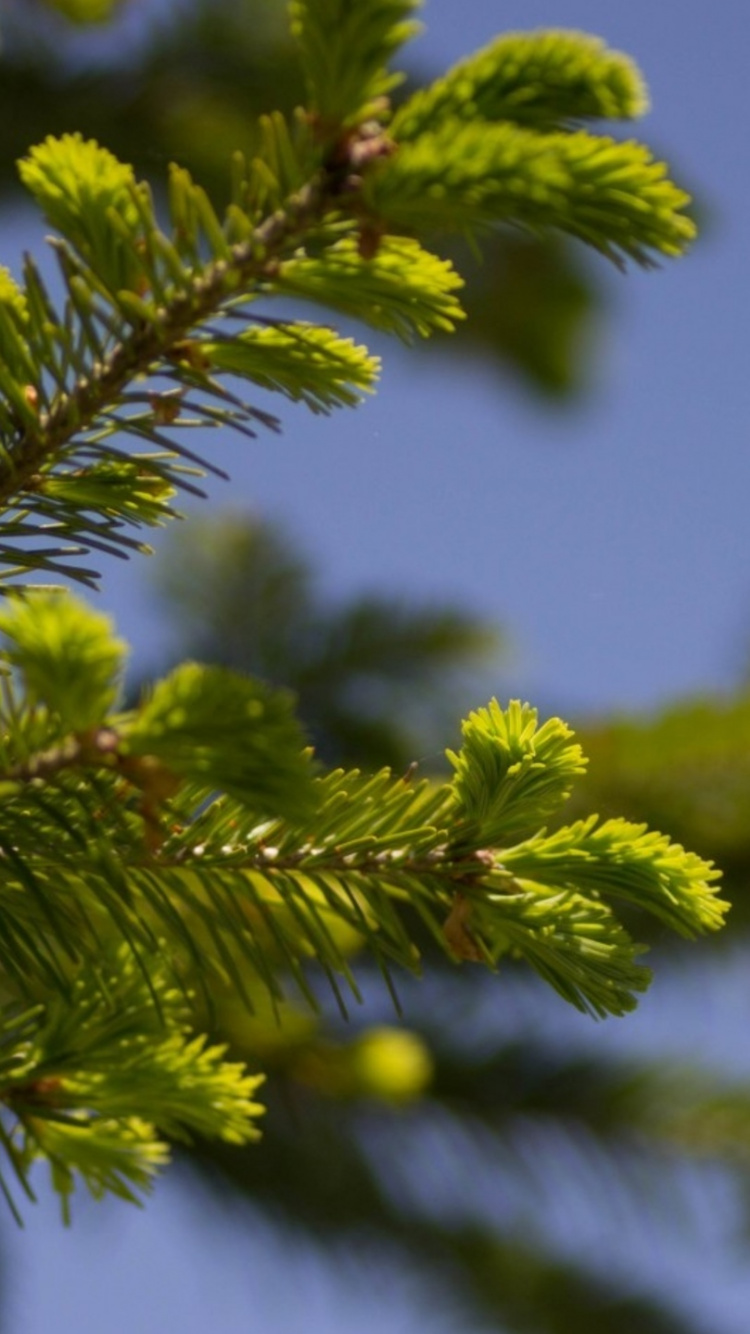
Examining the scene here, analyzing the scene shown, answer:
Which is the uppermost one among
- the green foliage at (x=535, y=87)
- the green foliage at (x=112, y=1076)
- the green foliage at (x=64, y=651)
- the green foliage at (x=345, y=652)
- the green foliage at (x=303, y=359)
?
the green foliage at (x=345, y=652)

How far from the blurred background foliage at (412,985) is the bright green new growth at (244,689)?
0.87 m

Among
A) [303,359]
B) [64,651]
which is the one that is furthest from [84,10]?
[64,651]

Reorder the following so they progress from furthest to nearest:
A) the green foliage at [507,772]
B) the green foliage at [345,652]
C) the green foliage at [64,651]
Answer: the green foliage at [345,652] < the green foliage at [507,772] < the green foliage at [64,651]

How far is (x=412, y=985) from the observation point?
167 centimetres

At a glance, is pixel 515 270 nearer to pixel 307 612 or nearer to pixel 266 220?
pixel 307 612

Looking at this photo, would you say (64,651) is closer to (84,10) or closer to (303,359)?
(303,359)

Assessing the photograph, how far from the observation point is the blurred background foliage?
1.49 metres

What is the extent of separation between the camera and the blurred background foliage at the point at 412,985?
1.49 meters

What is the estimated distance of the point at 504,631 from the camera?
194cm

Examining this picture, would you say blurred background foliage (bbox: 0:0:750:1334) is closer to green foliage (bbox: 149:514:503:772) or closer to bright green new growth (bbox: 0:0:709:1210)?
green foliage (bbox: 149:514:503:772)

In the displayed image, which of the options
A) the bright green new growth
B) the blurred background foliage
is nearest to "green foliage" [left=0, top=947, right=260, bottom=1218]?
the bright green new growth

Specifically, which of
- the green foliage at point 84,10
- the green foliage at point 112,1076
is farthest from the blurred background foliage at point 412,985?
the green foliage at point 112,1076

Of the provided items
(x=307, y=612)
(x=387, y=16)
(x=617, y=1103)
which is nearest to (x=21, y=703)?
(x=387, y=16)

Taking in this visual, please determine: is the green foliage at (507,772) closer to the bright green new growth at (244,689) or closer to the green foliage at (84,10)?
the bright green new growth at (244,689)
